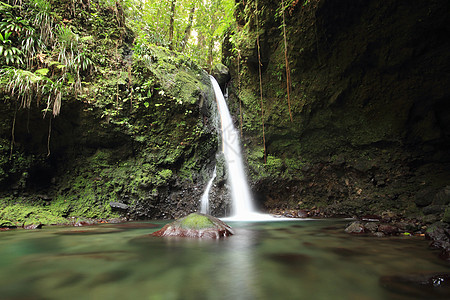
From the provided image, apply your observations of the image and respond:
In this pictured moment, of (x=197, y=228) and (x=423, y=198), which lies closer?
(x=197, y=228)

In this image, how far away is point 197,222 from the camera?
148 inches

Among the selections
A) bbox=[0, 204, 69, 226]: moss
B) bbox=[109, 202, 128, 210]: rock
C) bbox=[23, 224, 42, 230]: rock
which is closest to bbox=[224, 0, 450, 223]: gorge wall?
bbox=[109, 202, 128, 210]: rock

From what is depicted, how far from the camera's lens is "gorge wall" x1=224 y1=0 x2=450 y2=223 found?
16.8 feet

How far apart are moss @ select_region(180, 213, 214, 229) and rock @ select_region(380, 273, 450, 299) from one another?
2.50m

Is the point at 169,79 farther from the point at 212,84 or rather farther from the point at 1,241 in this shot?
the point at 1,241

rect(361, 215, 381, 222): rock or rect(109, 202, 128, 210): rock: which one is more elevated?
rect(109, 202, 128, 210): rock

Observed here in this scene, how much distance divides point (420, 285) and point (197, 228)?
2.80 meters

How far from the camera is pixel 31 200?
5766 mm

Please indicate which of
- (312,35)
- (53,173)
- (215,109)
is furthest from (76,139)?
(312,35)

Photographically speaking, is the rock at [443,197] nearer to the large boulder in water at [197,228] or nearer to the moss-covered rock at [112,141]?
the large boulder in water at [197,228]

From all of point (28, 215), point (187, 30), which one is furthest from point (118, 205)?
point (187, 30)

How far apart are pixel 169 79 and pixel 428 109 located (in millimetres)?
7216

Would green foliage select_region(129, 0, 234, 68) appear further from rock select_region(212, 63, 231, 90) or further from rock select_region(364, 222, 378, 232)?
rock select_region(364, 222, 378, 232)

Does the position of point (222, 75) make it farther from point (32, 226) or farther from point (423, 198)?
point (32, 226)
